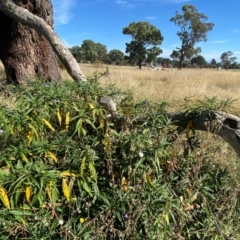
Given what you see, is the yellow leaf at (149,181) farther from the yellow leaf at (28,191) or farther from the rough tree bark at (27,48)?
the rough tree bark at (27,48)

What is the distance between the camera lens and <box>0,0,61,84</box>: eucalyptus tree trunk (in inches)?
190

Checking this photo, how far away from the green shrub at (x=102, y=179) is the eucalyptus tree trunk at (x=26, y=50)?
9.40 feet

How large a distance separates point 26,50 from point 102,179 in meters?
3.76

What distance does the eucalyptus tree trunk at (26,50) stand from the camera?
483 centimetres

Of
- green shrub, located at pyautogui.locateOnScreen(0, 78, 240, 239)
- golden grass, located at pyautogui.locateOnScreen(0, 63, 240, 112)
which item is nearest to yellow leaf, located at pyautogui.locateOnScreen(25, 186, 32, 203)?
green shrub, located at pyautogui.locateOnScreen(0, 78, 240, 239)

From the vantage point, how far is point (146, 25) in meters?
A: 46.2

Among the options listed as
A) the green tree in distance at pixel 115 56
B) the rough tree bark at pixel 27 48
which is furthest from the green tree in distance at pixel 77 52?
the rough tree bark at pixel 27 48

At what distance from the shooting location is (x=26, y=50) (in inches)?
194

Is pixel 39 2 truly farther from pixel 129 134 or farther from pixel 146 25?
pixel 146 25

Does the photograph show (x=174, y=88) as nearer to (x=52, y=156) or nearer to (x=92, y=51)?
(x=52, y=156)

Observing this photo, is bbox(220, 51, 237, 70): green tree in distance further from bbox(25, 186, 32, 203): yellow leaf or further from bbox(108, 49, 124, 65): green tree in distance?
bbox(25, 186, 32, 203): yellow leaf

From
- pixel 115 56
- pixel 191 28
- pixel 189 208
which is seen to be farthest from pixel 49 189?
pixel 115 56

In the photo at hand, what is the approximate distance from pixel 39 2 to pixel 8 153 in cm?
362

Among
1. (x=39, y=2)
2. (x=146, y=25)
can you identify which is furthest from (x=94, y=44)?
(x=39, y=2)
